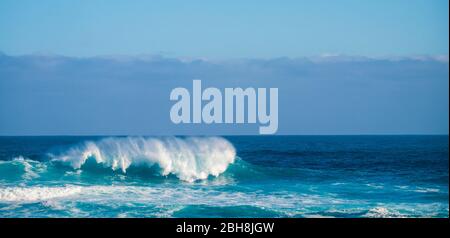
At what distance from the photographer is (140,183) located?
46.6ft

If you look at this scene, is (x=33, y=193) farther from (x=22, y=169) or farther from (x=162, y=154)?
(x=162, y=154)

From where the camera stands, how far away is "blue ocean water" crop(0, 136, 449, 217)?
11094 mm

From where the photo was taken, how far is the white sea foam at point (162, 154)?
1584 centimetres

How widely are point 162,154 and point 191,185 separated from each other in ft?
8.56

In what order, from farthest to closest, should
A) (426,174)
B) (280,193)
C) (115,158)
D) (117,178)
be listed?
(426,174), (115,158), (117,178), (280,193)

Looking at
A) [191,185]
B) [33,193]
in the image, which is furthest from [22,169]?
[191,185]

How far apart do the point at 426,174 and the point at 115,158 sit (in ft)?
33.0

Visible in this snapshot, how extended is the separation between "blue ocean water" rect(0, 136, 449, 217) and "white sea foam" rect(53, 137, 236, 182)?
1.2 inches

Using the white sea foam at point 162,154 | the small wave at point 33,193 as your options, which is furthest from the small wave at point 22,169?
the small wave at point 33,193

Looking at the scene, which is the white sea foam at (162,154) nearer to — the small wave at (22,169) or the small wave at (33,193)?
the small wave at (22,169)

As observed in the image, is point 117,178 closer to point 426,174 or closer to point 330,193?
point 330,193

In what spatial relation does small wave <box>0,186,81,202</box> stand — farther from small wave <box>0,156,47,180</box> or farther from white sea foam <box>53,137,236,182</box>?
white sea foam <box>53,137,236,182</box>
